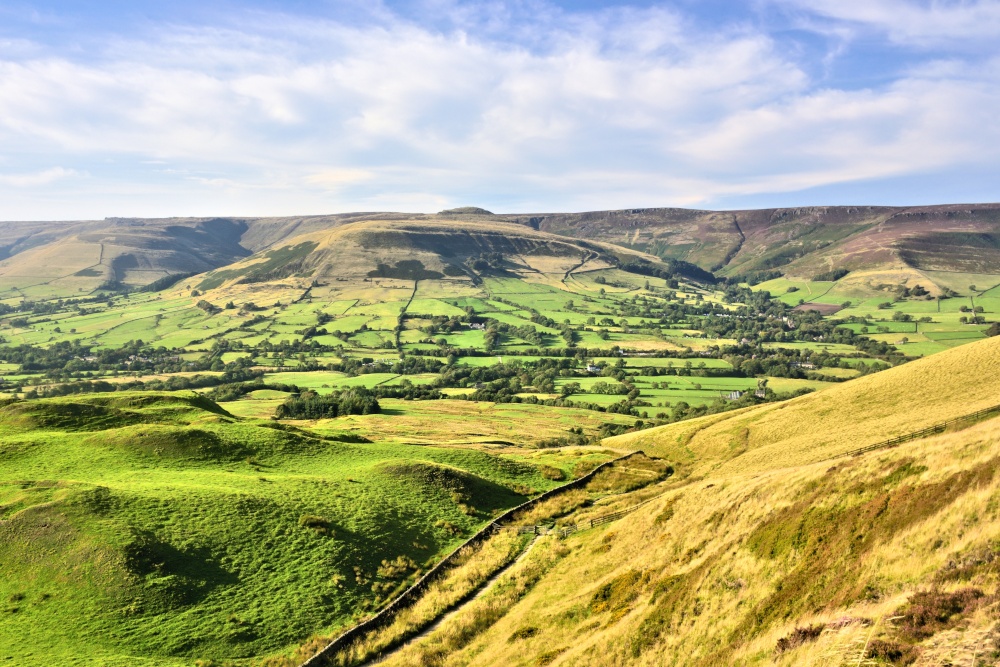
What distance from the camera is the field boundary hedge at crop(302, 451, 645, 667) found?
32.8 meters

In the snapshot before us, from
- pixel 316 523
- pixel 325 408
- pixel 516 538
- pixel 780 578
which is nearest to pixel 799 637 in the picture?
pixel 780 578

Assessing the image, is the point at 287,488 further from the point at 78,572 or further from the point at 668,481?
the point at 668,481

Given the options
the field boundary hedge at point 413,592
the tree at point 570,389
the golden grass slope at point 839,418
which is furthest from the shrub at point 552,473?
the tree at point 570,389

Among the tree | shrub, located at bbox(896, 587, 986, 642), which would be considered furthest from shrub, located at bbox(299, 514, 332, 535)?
the tree

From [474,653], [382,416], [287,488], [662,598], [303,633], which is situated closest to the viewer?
[662,598]

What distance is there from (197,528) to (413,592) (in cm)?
1760

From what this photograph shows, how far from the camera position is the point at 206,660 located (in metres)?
31.1

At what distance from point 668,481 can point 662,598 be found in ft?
125

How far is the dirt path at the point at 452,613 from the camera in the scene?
109ft

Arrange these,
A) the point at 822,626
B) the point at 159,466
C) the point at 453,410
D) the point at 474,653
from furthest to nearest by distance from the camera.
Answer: the point at 453,410, the point at 159,466, the point at 474,653, the point at 822,626

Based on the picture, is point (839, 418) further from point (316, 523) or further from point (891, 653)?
point (316, 523)

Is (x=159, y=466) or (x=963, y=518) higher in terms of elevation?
(x=963, y=518)

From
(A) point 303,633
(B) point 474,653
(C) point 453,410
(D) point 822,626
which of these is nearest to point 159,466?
(A) point 303,633

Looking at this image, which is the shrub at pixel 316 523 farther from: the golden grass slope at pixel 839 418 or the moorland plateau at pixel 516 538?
the golden grass slope at pixel 839 418
